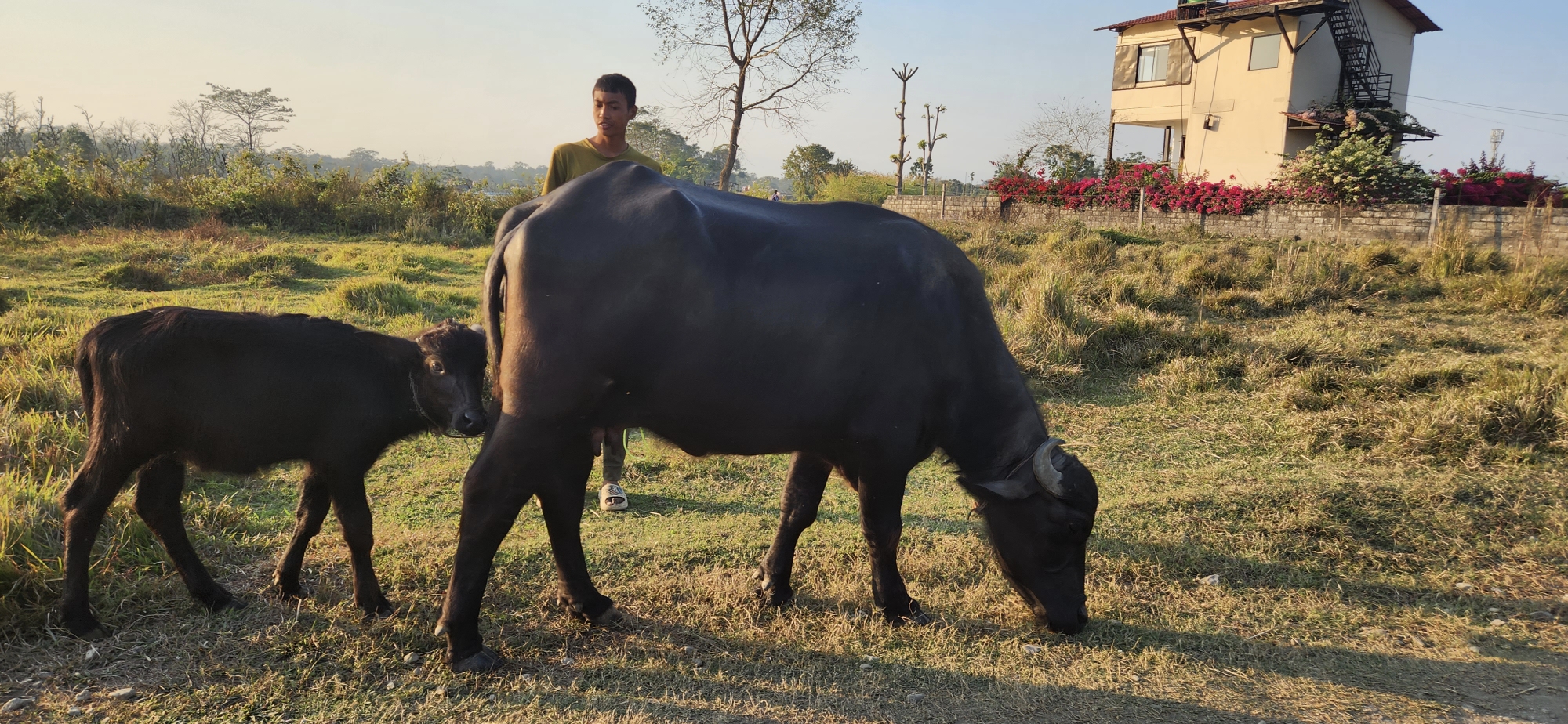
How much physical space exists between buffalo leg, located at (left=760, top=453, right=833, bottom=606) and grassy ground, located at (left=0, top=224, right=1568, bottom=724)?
116 millimetres

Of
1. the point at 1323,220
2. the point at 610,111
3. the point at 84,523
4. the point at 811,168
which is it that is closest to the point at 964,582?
the point at 610,111

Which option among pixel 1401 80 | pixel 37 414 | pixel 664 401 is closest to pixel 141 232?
pixel 37 414

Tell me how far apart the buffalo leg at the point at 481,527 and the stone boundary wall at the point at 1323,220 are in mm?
14247

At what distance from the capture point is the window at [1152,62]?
2842 centimetres

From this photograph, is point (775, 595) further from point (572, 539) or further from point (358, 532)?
point (358, 532)

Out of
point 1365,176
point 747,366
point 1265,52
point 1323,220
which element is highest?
point 1265,52

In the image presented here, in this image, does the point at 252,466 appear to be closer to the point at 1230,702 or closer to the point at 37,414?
the point at 37,414

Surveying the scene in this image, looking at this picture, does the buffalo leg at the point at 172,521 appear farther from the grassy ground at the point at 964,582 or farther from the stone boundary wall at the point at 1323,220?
the stone boundary wall at the point at 1323,220

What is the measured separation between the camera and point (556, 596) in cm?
366

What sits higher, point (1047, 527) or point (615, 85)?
point (615, 85)

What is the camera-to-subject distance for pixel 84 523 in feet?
10.3

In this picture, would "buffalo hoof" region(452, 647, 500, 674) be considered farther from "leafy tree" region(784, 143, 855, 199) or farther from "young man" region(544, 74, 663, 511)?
"leafy tree" region(784, 143, 855, 199)

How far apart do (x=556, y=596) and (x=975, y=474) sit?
6.12 feet

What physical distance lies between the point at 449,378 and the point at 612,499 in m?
1.62
